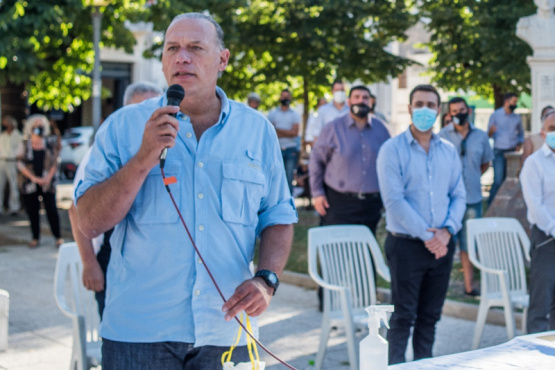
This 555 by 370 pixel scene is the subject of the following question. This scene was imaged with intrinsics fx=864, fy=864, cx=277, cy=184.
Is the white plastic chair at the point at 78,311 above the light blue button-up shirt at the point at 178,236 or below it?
below

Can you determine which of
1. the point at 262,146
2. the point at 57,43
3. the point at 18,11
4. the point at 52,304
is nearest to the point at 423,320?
the point at 262,146

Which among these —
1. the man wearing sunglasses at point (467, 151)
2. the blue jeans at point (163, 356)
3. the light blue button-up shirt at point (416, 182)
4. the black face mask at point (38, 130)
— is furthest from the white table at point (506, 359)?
the black face mask at point (38, 130)

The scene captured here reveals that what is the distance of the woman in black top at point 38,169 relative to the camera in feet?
42.7

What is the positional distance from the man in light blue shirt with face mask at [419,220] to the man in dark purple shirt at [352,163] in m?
1.94

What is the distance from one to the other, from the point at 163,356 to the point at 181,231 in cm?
45

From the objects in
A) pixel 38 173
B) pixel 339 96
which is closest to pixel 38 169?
pixel 38 173

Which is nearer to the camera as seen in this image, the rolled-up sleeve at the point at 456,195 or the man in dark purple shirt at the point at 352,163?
the rolled-up sleeve at the point at 456,195

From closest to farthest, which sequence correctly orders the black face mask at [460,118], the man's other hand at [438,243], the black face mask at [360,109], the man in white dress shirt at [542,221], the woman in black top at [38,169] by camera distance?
the man's other hand at [438,243] → the man in white dress shirt at [542,221] → the black face mask at [360,109] → the black face mask at [460,118] → the woman in black top at [38,169]

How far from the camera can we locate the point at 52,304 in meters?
9.30

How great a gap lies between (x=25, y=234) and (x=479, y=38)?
10.8m

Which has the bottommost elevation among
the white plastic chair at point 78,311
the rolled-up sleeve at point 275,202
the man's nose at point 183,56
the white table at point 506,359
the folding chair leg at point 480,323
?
the folding chair leg at point 480,323

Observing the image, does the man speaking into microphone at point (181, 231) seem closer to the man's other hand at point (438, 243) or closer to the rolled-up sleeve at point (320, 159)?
the man's other hand at point (438, 243)

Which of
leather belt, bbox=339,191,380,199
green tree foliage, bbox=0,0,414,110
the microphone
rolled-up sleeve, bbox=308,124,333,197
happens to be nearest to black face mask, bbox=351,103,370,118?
rolled-up sleeve, bbox=308,124,333,197

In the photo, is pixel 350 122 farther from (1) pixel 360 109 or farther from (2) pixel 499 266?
(2) pixel 499 266
